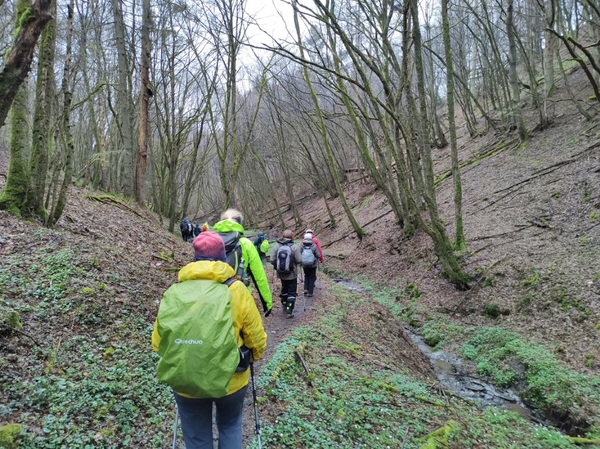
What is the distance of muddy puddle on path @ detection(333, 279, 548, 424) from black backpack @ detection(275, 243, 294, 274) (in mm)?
3748

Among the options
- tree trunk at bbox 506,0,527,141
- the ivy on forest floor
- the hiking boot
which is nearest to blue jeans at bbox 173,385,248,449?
the ivy on forest floor

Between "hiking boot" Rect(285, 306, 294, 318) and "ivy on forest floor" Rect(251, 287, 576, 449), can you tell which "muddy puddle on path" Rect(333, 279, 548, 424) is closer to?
"ivy on forest floor" Rect(251, 287, 576, 449)

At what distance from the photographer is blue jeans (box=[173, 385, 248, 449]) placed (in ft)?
8.58

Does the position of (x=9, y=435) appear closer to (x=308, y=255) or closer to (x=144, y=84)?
(x=308, y=255)

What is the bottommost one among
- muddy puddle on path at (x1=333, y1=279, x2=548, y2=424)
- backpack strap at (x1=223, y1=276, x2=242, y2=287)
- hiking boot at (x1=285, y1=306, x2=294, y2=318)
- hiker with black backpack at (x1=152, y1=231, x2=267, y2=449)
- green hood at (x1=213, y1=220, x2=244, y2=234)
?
muddy puddle on path at (x1=333, y1=279, x2=548, y2=424)

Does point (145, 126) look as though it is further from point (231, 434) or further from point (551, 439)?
point (551, 439)

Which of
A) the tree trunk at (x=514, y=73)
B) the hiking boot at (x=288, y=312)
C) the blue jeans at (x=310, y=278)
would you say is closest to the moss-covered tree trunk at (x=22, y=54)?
the hiking boot at (x=288, y=312)

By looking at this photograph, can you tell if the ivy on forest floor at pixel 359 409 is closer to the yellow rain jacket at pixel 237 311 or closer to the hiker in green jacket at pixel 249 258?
the hiker in green jacket at pixel 249 258

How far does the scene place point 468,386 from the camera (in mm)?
7023

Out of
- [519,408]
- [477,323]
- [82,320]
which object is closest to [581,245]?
[477,323]

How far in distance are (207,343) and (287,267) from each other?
564cm

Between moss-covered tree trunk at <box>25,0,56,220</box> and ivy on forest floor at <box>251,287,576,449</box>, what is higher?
moss-covered tree trunk at <box>25,0,56,220</box>

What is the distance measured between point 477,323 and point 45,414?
347 inches

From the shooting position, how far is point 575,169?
11.6m
